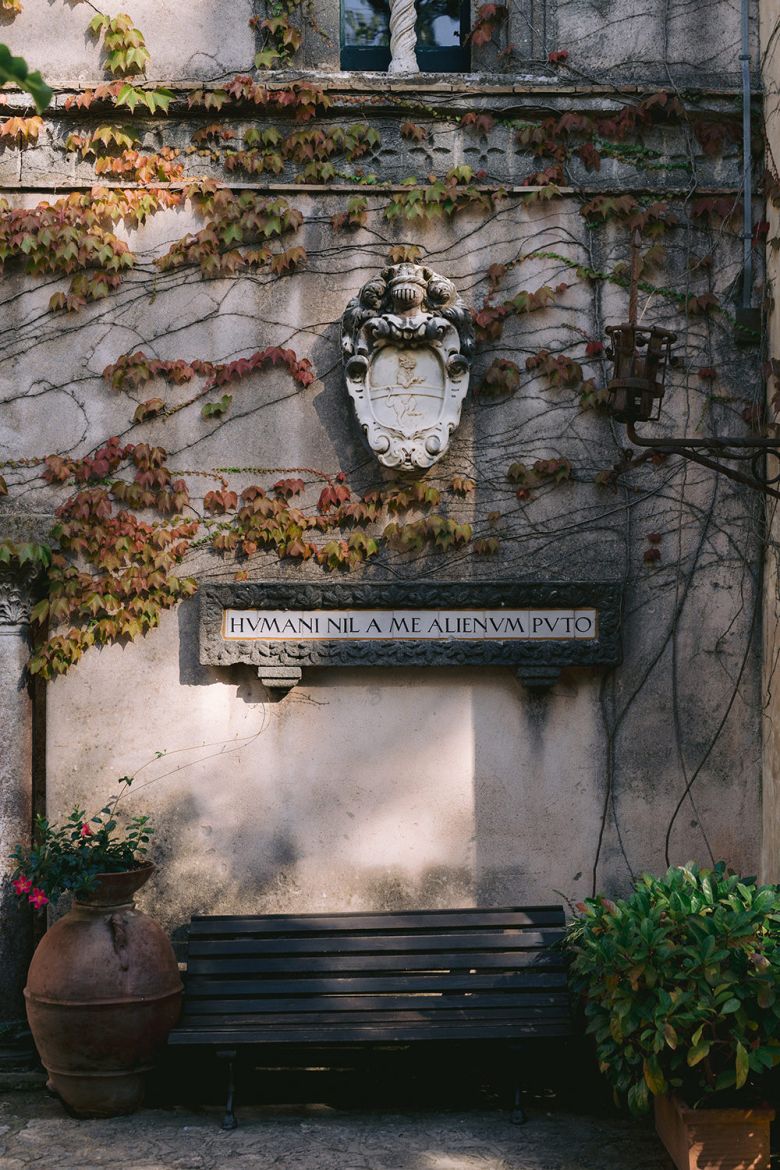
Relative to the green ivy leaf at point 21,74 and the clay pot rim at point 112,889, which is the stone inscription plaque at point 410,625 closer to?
the clay pot rim at point 112,889

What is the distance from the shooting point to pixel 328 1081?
236 inches

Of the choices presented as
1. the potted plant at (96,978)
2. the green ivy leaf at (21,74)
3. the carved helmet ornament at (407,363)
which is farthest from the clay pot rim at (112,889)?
the green ivy leaf at (21,74)

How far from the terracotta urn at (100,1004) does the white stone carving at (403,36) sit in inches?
168

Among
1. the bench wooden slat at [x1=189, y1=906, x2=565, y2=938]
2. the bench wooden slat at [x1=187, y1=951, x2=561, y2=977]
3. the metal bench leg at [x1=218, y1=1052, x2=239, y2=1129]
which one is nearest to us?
the metal bench leg at [x1=218, y1=1052, x2=239, y2=1129]

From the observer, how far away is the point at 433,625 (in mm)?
6367

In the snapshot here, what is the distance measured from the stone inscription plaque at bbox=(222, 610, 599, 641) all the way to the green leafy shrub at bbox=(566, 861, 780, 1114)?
160cm

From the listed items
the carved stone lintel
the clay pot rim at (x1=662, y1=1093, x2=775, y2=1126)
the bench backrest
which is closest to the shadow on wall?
the carved stone lintel

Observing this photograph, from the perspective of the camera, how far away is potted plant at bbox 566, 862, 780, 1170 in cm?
457

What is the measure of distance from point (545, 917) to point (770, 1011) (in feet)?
4.85

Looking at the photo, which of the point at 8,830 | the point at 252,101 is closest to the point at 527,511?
the point at 252,101

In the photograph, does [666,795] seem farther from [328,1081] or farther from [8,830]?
[8,830]

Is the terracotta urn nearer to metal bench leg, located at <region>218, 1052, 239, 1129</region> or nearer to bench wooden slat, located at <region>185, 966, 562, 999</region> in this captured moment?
bench wooden slat, located at <region>185, 966, 562, 999</region>

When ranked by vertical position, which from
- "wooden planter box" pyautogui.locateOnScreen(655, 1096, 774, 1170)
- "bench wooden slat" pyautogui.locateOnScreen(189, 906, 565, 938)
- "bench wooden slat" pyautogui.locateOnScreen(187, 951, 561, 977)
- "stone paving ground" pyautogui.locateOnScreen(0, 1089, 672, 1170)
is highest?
"bench wooden slat" pyautogui.locateOnScreen(189, 906, 565, 938)

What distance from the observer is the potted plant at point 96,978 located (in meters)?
5.46
